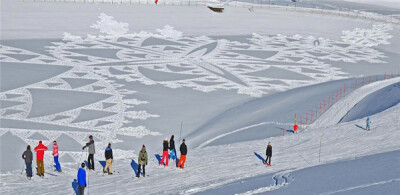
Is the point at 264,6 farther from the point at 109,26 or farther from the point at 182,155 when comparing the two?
the point at 182,155

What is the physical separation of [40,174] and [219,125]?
9281mm

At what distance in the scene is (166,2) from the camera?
47750 millimetres

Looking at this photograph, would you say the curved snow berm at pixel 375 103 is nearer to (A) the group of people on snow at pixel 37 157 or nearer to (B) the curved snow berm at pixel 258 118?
(B) the curved snow berm at pixel 258 118

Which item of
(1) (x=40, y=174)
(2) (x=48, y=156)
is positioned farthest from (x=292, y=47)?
(1) (x=40, y=174)

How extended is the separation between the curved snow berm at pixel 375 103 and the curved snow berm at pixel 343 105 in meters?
0.26

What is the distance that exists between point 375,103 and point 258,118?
15.4ft

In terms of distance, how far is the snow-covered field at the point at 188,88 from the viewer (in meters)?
17.7

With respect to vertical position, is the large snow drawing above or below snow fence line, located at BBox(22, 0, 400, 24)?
below

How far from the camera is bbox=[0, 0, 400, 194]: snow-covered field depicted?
1773 cm

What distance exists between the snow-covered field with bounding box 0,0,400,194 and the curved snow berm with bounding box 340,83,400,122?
0.31ft

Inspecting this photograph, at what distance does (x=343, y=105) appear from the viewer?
2591 cm

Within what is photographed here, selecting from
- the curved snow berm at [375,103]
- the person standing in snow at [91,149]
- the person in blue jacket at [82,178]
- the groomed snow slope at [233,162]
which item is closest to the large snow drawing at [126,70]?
the person standing in snow at [91,149]

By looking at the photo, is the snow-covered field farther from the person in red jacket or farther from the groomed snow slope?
the person in red jacket

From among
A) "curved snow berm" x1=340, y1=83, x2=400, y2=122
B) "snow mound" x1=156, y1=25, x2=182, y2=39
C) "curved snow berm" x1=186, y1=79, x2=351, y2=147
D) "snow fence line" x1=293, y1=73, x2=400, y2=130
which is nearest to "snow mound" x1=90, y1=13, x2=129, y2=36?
"snow mound" x1=156, y1=25, x2=182, y2=39
